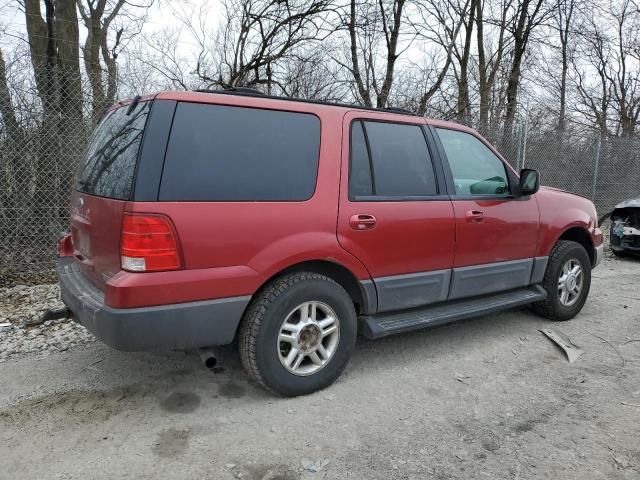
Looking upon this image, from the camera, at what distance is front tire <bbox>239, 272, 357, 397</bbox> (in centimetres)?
291

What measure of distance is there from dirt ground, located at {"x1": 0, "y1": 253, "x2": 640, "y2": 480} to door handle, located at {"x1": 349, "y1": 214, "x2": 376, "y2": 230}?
3.53 ft

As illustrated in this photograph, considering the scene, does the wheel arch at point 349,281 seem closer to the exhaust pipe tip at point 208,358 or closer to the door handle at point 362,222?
the door handle at point 362,222

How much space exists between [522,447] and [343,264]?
4.76ft

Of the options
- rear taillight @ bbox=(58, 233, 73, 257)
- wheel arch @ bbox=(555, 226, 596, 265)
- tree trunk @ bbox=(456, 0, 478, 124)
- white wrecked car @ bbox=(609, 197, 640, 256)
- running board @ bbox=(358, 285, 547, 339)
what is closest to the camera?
running board @ bbox=(358, 285, 547, 339)

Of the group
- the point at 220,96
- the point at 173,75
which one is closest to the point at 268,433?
the point at 220,96

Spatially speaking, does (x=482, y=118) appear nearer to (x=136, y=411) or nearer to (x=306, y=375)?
(x=306, y=375)

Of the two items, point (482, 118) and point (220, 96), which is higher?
point (482, 118)

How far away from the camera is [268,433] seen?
8.98ft

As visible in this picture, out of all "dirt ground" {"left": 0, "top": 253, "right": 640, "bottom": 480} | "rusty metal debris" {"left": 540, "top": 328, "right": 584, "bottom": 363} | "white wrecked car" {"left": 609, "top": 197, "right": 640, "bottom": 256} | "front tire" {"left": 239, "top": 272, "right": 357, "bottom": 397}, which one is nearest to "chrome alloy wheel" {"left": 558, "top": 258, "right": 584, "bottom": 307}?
"rusty metal debris" {"left": 540, "top": 328, "right": 584, "bottom": 363}

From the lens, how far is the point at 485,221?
3.93 metres

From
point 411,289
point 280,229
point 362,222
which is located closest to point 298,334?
point 280,229

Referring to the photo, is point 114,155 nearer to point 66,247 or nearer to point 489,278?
point 66,247

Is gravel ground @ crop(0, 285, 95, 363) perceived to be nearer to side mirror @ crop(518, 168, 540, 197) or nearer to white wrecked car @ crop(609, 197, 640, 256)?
side mirror @ crop(518, 168, 540, 197)

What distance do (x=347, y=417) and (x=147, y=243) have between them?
1535 millimetres
